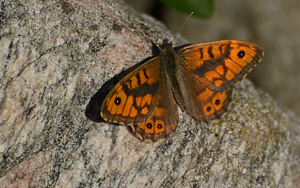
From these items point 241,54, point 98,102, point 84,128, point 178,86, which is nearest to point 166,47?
point 178,86

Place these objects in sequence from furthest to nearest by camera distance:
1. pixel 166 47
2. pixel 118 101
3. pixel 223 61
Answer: pixel 166 47 < pixel 223 61 < pixel 118 101


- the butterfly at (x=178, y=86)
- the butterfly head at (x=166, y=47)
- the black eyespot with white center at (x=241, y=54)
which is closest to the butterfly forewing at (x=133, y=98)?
the butterfly at (x=178, y=86)

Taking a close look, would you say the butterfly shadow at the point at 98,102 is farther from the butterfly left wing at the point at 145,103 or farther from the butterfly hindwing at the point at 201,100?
the butterfly hindwing at the point at 201,100

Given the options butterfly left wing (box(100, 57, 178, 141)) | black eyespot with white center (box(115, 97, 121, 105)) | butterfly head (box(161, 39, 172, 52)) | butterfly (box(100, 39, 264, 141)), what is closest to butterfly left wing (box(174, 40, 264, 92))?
butterfly (box(100, 39, 264, 141))

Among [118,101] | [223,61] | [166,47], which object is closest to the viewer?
[118,101]

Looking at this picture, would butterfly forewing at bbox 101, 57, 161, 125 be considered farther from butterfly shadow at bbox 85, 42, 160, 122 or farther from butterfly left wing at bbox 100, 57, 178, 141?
butterfly shadow at bbox 85, 42, 160, 122

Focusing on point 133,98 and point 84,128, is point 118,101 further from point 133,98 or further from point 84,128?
point 84,128
